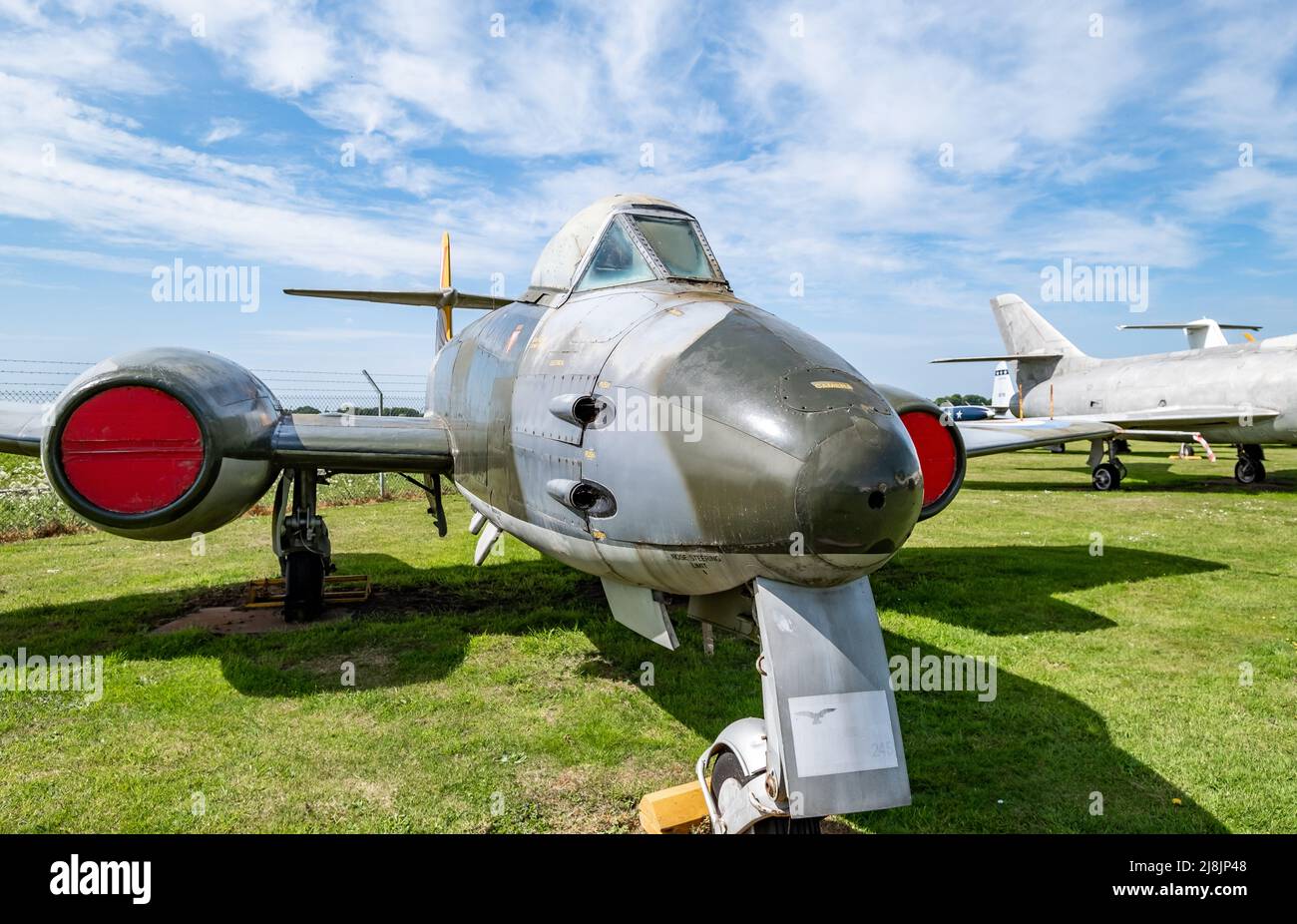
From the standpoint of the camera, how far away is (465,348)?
623cm

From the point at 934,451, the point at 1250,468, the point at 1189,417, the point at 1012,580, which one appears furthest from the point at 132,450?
the point at 1250,468

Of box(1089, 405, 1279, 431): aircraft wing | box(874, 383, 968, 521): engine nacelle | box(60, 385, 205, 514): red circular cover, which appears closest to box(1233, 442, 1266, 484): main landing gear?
box(1089, 405, 1279, 431): aircraft wing

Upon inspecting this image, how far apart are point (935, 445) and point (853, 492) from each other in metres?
3.72

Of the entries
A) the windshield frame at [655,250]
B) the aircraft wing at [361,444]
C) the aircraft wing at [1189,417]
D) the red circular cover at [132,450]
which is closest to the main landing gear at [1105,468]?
the aircraft wing at [1189,417]

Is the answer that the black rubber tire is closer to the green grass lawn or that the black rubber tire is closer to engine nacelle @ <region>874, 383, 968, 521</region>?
the green grass lawn

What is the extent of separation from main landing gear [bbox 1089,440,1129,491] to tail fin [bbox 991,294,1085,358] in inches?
252

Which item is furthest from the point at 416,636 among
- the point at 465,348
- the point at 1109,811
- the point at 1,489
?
the point at 1,489

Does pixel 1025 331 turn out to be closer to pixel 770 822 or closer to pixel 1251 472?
pixel 1251 472

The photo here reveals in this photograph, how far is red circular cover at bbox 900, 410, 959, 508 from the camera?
5.91 meters

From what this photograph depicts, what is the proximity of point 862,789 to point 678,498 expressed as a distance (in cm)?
126

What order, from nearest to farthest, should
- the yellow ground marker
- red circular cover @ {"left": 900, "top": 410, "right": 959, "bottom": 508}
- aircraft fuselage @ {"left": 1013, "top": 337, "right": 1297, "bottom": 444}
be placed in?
the yellow ground marker, red circular cover @ {"left": 900, "top": 410, "right": 959, "bottom": 508}, aircraft fuselage @ {"left": 1013, "top": 337, "right": 1297, "bottom": 444}

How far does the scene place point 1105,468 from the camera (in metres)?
19.0

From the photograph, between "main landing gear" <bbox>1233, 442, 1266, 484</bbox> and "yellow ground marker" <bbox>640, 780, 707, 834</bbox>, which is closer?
"yellow ground marker" <bbox>640, 780, 707, 834</bbox>
